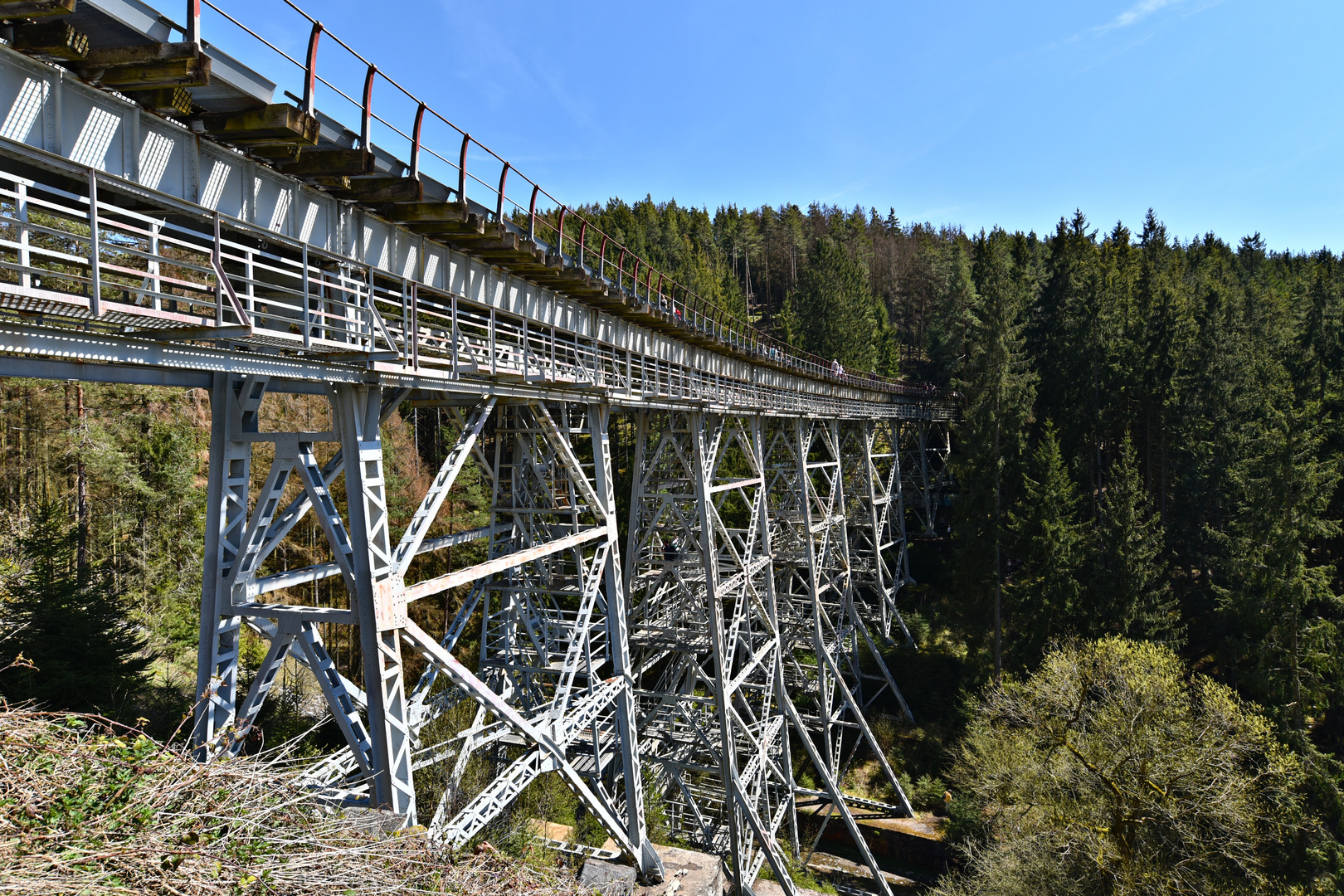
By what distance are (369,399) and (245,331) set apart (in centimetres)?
166

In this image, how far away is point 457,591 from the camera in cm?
2100

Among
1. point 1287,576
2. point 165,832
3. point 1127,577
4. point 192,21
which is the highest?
point 192,21

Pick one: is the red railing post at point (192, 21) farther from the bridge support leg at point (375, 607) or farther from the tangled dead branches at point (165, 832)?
the tangled dead branches at point (165, 832)

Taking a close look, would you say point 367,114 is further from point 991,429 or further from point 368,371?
point 991,429

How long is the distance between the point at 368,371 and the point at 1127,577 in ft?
64.6

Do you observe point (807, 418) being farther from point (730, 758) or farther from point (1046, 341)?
point (1046, 341)

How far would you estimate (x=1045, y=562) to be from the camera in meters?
19.5

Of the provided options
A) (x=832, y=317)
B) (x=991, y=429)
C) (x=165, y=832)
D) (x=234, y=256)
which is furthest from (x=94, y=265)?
(x=832, y=317)

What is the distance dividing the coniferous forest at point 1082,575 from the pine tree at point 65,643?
0.14ft

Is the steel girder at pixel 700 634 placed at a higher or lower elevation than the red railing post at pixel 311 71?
lower

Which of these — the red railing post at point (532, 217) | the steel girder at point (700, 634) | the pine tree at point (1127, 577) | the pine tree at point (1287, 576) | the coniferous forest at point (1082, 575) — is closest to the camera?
the red railing post at point (532, 217)

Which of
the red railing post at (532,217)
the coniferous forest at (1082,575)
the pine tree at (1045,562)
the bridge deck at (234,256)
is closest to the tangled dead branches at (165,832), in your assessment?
the bridge deck at (234,256)

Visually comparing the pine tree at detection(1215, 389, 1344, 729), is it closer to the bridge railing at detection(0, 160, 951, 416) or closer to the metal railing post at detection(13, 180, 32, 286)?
the bridge railing at detection(0, 160, 951, 416)

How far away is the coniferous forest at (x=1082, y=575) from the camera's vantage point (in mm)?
10703
